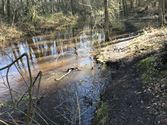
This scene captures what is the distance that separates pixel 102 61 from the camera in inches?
601

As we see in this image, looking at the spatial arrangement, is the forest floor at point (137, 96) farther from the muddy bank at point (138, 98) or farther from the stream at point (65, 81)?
the stream at point (65, 81)

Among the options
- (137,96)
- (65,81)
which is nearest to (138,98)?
(137,96)

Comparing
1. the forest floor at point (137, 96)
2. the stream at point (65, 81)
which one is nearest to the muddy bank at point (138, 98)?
the forest floor at point (137, 96)

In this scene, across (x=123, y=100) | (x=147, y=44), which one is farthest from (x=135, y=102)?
(x=147, y=44)

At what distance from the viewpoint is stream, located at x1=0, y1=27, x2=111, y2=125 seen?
29.4 feet

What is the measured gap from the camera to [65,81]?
12.7m

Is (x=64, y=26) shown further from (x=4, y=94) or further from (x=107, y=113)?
(x=107, y=113)

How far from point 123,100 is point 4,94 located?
4.93m

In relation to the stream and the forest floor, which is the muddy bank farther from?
the stream

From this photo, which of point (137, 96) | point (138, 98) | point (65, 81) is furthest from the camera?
point (65, 81)

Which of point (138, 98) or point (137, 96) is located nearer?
point (138, 98)

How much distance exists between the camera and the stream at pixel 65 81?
8953 mm

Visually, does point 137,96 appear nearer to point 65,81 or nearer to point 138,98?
point 138,98

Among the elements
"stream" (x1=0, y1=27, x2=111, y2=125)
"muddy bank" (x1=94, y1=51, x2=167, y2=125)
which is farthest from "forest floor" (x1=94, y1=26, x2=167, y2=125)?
"stream" (x1=0, y1=27, x2=111, y2=125)
